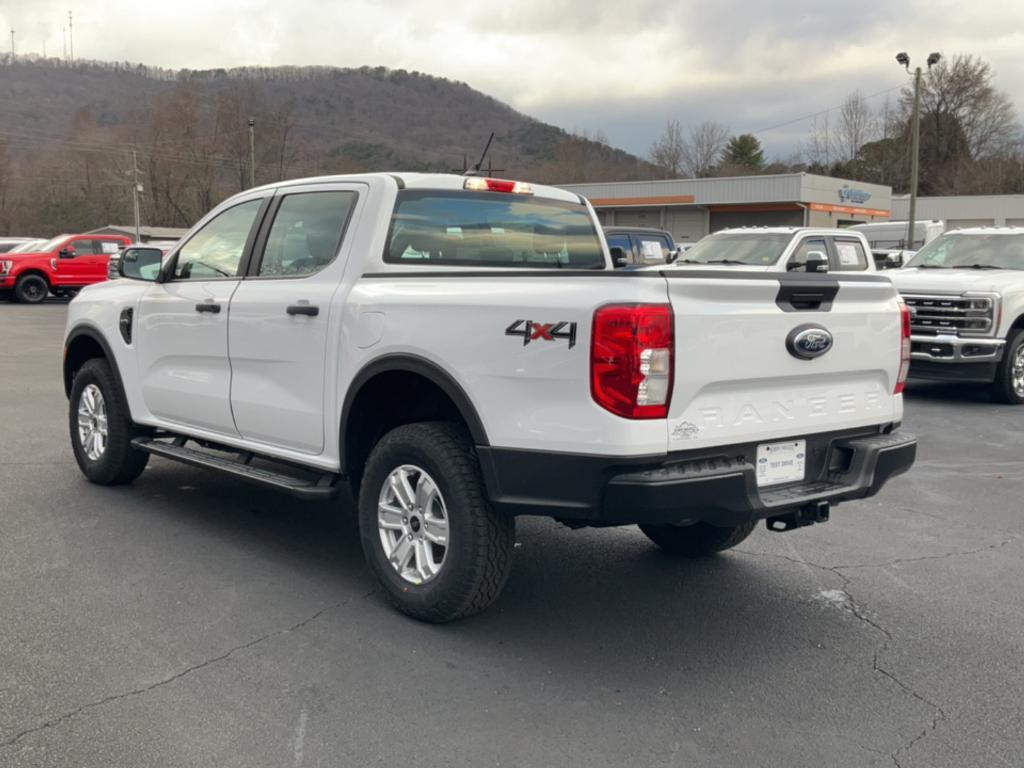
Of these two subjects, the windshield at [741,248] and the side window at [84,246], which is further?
A: the side window at [84,246]

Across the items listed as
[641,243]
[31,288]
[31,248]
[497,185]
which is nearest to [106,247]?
[31,288]

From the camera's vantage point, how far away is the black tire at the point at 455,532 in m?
3.96

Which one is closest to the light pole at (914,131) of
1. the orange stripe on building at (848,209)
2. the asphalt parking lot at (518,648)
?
the orange stripe on building at (848,209)

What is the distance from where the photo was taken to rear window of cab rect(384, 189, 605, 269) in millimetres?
4832

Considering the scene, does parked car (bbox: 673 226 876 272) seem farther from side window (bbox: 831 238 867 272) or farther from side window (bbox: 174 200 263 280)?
side window (bbox: 174 200 263 280)

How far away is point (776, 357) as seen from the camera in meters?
3.91

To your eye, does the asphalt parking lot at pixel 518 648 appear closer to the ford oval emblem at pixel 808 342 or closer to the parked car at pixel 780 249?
the ford oval emblem at pixel 808 342

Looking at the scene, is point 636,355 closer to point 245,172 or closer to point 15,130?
point 245,172

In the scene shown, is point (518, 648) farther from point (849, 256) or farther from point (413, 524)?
point (849, 256)

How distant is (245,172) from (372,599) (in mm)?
76113

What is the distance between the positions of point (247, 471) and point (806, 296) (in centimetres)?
292

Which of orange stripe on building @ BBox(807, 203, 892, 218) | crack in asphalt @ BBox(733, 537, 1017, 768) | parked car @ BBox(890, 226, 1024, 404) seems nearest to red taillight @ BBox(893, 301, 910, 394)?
crack in asphalt @ BBox(733, 537, 1017, 768)

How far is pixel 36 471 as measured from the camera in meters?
6.96

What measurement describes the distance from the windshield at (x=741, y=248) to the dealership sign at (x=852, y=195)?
44.1 meters
